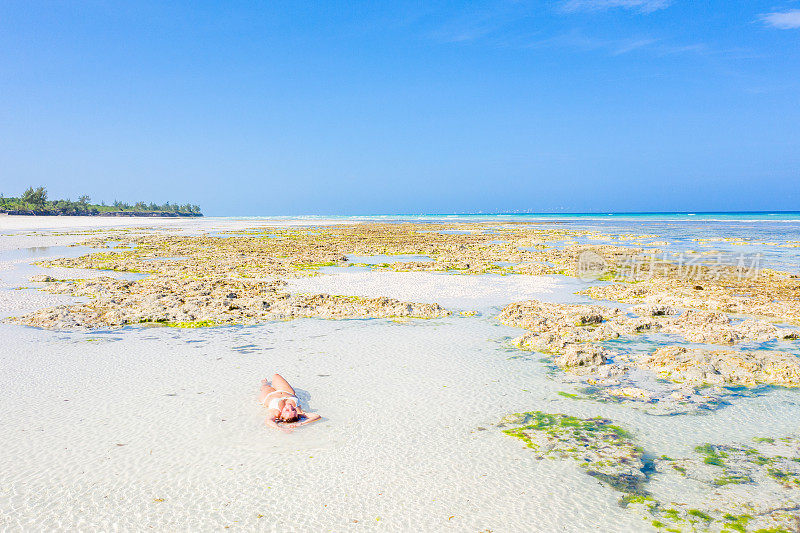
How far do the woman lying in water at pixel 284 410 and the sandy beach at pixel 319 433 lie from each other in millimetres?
133

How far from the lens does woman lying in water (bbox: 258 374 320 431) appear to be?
5188 millimetres

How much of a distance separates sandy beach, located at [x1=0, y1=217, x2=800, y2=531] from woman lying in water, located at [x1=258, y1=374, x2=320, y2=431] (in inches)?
5.2

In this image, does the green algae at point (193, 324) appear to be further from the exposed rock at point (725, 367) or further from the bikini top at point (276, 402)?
the exposed rock at point (725, 367)

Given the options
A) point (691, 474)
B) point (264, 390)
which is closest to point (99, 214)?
point (264, 390)

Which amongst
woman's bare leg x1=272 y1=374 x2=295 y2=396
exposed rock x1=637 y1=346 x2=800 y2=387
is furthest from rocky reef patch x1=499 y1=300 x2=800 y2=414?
woman's bare leg x1=272 y1=374 x2=295 y2=396

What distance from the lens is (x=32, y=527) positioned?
138 inches

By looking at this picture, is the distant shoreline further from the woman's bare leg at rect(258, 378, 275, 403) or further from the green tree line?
the woman's bare leg at rect(258, 378, 275, 403)

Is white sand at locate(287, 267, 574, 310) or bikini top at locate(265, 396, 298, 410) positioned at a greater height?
white sand at locate(287, 267, 574, 310)

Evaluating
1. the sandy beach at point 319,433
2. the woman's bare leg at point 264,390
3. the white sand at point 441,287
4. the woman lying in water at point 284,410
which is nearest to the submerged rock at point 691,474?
the sandy beach at point 319,433

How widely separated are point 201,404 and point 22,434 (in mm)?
1735

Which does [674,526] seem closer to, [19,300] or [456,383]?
[456,383]

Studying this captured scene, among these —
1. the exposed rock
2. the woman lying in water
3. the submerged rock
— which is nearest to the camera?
the submerged rock

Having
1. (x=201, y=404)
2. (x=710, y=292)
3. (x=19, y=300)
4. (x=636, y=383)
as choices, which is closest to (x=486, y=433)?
(x=636, y=383)

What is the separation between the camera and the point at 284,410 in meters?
5.21
